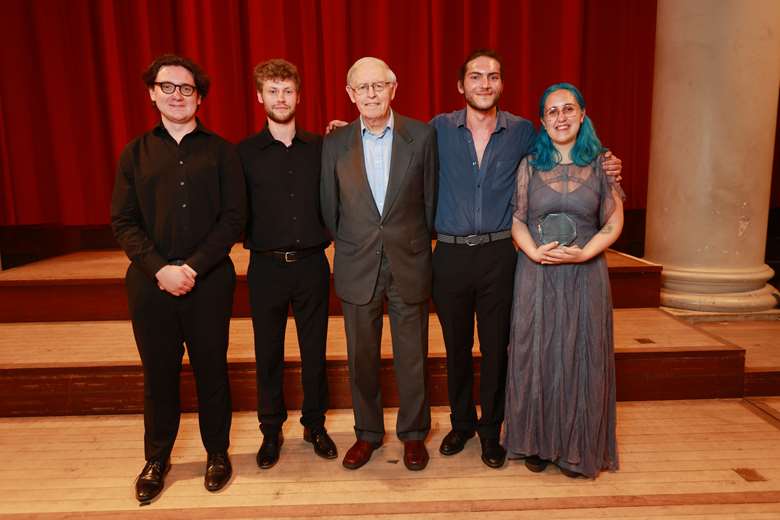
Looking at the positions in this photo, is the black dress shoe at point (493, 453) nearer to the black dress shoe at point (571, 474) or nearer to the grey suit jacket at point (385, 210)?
the black dress shoe at point (571, 474)

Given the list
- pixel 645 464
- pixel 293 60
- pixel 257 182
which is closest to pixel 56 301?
pixel 257 182

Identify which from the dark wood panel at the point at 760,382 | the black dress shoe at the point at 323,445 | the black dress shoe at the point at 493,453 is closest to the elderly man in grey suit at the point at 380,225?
the black dress shoe at the point at 323,445

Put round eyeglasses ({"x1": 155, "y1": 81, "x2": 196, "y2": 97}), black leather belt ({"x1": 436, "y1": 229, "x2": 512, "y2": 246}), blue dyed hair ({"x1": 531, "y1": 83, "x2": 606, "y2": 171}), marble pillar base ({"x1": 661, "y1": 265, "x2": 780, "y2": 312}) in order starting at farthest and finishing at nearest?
marble pillar base ({"x1": 661, "y1": 265, "x2": 780, "y2": 312})
black leather belt ({"x1": 436, "y1": 229, "x2": 512, "y2": 246})
blue dyed hair ({"x1": 531, "y1": 83, "x2": 606, "y2": 171})
round eyeglasses ({"x1": 155, "y1": 81, "x2": 196, "y2": 97})

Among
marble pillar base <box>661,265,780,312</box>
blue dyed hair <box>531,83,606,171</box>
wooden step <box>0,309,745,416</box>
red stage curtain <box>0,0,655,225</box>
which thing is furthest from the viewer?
red stage curtain <box>0,0,655,225</box>

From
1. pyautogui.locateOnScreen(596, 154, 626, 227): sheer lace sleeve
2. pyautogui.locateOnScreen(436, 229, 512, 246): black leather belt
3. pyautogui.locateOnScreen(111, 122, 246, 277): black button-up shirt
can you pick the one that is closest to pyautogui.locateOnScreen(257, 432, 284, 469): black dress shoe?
pyautogui.locateOnScreen(111, 122, 246, 277): black button-up shirt

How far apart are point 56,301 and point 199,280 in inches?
76.3

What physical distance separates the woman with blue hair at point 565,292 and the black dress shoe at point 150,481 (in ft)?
4.49

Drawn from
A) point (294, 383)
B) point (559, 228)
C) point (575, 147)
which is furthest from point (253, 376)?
point (575, 147)

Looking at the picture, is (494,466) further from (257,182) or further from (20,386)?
(20,386)

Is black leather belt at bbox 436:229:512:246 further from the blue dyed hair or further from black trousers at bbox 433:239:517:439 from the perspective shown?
the blue dyed hair

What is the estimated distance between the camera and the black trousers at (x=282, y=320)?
213 cm

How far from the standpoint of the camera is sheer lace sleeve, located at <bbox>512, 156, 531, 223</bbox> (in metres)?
2.07

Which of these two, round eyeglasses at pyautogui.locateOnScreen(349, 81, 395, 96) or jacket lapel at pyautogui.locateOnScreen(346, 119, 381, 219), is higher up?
round eyeglasses at pyautogui.locateOnScreen(349, 81, 395, 96)

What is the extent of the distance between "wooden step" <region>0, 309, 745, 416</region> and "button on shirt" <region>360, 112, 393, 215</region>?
0.96m
